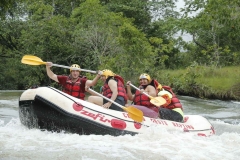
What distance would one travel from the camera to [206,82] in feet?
52.6

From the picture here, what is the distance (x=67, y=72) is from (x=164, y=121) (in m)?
13.2

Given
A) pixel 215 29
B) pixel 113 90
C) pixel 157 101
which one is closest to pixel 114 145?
pixel 113 90

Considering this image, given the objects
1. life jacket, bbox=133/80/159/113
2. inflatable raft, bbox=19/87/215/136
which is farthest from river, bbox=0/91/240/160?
life jacket, bbox=133/80/159/113

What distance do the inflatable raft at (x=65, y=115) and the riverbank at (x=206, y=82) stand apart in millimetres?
8870

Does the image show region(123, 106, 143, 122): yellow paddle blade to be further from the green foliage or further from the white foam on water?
the green foliage

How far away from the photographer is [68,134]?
22.2 feet

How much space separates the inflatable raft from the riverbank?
8870mm

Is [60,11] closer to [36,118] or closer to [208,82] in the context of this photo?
[208,82]

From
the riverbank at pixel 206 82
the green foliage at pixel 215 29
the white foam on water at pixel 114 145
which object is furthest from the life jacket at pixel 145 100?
the green foliage at pixel 215 29

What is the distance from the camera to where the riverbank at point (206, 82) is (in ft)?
50.1

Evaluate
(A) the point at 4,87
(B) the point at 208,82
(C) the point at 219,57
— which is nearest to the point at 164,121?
(B) the point at 208,82

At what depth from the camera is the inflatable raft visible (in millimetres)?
6754

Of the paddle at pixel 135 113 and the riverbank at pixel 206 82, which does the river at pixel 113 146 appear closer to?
the paddle at pixel 135 113

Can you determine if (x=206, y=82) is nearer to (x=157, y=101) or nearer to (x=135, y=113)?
(x=157, y=101)
